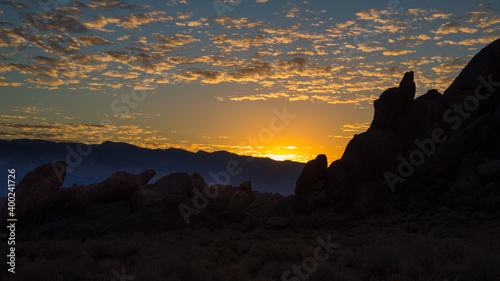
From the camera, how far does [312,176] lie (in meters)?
37.4

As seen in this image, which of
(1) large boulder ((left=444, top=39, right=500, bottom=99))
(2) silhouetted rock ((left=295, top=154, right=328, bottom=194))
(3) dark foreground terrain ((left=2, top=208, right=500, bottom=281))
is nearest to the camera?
(3) dark foreground terrain ((left=2, top=208, right=500, bottom=281))

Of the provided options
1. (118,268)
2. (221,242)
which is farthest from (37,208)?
(118,268)

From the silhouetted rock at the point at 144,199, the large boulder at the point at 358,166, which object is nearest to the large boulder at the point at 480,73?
the large boulder at the point at 358,166

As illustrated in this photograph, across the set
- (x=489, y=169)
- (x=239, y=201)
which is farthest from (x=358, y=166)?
(x=239, y=201)

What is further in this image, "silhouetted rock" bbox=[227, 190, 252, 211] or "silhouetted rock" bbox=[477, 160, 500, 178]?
"silhouetted rock" bbox=[227, 190, 252, 211]

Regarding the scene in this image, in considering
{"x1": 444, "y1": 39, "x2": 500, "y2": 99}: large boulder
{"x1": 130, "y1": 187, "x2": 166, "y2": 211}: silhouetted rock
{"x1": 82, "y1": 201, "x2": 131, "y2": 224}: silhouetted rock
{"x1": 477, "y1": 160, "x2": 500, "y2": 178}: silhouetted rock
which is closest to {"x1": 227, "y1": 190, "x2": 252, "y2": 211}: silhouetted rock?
Answer: {"x1": 130, "y1": 187, "x2": 166, "y2": 211}: silhouetted rock

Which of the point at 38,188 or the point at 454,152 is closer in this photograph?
the point at 38,188

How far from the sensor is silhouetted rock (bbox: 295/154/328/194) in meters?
37.2

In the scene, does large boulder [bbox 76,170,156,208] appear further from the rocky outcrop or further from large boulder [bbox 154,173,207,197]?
the rocky outcrop

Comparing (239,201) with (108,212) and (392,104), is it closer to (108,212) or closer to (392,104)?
(108,212)

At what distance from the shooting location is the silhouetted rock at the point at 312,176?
3719 centimetres

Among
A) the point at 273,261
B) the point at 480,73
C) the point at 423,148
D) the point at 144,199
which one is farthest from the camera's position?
the point at 480,73

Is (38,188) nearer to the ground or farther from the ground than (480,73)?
nearer to the ground

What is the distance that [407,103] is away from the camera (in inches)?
1647
